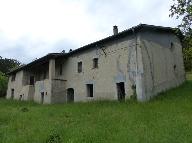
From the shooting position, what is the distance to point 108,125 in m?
13.8

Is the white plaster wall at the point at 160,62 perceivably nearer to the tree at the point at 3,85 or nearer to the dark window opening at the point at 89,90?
the dark window opening at the point at 89,90

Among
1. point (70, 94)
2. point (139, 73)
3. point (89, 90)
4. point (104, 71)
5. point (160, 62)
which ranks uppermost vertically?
point (160, 62)

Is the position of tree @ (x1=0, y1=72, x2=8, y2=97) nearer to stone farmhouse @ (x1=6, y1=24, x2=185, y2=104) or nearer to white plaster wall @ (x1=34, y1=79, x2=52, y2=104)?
stone farmhouse @ (x1=6, y1=24, x2=185, y2=104)

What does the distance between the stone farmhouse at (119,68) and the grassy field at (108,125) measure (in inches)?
141

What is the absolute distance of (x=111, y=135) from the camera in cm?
1190

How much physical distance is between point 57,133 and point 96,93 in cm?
1369

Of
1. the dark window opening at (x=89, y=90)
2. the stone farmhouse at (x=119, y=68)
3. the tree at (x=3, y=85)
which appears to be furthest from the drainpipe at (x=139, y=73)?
the tree at (x=3, y=85)

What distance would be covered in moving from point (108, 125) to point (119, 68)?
35.1 ft

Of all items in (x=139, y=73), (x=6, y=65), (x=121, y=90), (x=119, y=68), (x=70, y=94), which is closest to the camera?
(x=139, y=73)

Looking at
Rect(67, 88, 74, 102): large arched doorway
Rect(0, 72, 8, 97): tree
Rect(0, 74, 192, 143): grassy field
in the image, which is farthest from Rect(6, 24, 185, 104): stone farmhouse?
Rect(0, 72, 8, 97): tree

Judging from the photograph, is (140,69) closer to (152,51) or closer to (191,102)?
(152,51)

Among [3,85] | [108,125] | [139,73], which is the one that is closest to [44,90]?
[139,73]

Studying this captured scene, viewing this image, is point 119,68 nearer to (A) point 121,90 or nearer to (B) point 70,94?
(A) point 121,90

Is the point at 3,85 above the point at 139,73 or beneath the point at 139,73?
above
